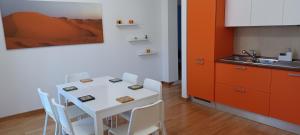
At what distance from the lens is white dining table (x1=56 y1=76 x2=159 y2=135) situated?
187 centimetres

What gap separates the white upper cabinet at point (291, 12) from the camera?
2615 millimetres

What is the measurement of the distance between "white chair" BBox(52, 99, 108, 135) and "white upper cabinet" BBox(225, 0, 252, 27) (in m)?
2.45

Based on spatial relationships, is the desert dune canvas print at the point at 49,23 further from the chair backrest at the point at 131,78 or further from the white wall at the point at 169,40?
the white wall at the point at 169,40

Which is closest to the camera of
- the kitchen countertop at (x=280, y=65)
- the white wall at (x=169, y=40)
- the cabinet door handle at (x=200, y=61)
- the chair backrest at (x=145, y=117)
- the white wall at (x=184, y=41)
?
the chair backrest at (x=145, y=117)

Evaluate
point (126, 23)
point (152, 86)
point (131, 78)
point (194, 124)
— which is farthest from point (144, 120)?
A: point (126, 23)

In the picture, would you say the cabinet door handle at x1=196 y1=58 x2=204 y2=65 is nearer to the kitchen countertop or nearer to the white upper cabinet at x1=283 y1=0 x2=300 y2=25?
the kitchen countertop

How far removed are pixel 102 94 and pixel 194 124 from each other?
146cm

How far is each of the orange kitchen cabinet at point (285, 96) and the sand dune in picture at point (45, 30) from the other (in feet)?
9.42

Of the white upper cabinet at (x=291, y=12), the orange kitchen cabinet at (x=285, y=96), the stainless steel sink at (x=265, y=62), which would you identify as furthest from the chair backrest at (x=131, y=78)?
the white upper cabinet at (x=291, y=12)

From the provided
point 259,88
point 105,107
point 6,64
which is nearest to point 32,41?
point 6,64

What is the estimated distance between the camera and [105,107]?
6.23 feet

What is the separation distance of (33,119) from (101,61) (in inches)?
57.3

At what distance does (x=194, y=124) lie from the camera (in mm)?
3053

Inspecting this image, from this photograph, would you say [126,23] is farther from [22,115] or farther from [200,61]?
[22,115]
